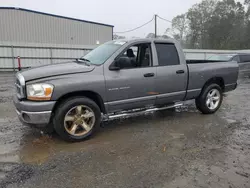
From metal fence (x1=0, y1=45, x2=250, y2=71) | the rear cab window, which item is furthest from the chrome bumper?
metal fence (x1=0, y1=45, x2=250, y2=71)

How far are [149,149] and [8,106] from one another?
4.78 m

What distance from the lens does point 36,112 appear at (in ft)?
12.3

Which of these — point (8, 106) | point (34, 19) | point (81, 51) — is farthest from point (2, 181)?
point (34, 19)

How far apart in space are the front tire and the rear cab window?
1.90 meters

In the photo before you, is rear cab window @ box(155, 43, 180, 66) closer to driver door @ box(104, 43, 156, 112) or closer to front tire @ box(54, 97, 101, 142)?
driver door @ box(104, 43, 156, 112)

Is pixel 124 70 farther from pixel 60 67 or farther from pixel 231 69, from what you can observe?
pixel 231 69

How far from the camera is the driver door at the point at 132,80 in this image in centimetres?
443

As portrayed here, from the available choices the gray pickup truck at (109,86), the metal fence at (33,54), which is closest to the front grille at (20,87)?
the gray pickup truck at (109,86)

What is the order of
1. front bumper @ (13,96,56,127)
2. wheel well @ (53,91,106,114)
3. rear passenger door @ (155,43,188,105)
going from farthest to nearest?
rear passenger door @ (155,43,188,105) < wheel well @ (53,91,106,114) < front bumper @ (13,96,56,127)

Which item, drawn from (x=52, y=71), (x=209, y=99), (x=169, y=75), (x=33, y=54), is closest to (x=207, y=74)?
(x=209, y=99)

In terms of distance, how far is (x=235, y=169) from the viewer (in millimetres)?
3258

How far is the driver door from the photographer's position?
4.43 metres

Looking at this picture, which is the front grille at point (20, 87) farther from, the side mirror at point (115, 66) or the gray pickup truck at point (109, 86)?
the side mirror at point (115, 66)

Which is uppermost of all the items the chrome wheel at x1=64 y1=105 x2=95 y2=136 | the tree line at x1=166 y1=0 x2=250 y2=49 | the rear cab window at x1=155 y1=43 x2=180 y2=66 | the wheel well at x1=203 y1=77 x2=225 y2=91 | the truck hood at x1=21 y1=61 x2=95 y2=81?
the tree line at x1=166 y1=0 x2=250 y2=49
